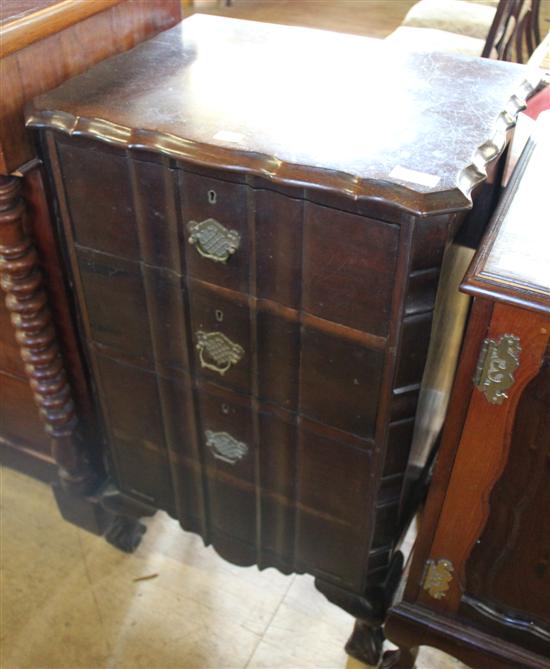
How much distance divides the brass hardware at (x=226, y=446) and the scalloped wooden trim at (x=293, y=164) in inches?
17.5

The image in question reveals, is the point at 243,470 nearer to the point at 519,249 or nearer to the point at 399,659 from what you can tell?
the point at 399,659

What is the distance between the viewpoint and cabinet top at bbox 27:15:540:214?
736mm

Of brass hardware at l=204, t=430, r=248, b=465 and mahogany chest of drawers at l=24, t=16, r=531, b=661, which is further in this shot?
brass hardware at l=204, t=430, r=248, b=465

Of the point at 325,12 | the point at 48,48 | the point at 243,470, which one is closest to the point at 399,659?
the point at 243,470

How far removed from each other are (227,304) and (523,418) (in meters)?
0.37

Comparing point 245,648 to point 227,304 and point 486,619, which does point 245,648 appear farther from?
point 227,304

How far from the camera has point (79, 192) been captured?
→ 35.7 inches

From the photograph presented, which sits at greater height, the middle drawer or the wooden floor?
the middle drawer

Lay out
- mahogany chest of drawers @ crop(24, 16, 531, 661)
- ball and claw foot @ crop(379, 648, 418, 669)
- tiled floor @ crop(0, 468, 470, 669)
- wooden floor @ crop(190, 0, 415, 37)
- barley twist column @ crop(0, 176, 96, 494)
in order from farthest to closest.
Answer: wooden floor @ crop(190, 0, 415, 37) → tiled floor @ crop(0, 468, 470, 669) → ball and claw foot @ crop(379, 648, 418, 669) → barley twist column @ crop(0, 176, 96, 494) → mahogany chest of drawers @ crop(24, 16, 531, 661)

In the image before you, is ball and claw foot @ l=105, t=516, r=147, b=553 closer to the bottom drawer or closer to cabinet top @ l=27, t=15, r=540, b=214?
the bottom drawer

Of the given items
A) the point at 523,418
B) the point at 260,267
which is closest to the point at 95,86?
the point at 260,267

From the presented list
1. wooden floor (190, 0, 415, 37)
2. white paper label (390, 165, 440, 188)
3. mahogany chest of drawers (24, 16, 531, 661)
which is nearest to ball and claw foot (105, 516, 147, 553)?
mahogany chest of drawers (24, 16, 531, 661)

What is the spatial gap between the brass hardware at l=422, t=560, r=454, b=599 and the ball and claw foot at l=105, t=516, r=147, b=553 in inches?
24.1

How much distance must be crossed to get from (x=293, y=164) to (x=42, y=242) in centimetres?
45
